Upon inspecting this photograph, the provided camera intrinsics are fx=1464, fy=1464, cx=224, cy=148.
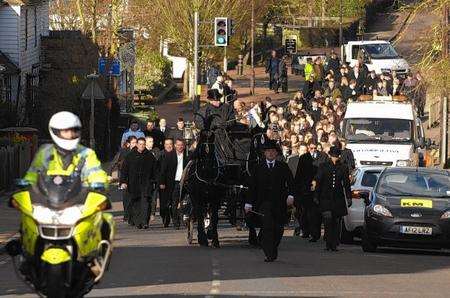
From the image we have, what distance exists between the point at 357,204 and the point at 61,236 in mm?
14770

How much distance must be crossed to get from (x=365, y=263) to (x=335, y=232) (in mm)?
2866

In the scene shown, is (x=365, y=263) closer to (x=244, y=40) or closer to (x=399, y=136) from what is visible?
(x=399, y=136)

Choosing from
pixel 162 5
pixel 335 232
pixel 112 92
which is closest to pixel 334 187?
pixel 335 232

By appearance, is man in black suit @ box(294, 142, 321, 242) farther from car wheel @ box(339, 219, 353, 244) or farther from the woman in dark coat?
the woman in dark coat

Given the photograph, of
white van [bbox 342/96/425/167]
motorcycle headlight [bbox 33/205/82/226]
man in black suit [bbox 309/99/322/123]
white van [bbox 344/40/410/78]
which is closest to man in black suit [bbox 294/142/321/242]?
white van [bbox 342/96/425/167]

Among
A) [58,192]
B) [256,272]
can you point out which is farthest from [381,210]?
[58,192]

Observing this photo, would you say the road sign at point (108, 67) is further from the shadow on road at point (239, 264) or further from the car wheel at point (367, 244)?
the car wheel at point (367, 244)

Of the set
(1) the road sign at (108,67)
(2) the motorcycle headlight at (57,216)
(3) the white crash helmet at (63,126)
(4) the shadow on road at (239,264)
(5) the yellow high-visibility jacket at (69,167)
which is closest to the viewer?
(2) the motorcycle headlight at (57,216)

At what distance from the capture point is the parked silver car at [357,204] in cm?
2628

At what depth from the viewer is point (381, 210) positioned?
23.7 m

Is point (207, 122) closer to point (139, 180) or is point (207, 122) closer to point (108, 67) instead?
point (139, 180)

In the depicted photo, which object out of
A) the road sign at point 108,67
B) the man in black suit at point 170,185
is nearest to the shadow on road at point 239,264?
the man in black suit at point 170,185

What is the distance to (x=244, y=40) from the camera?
3056 inches

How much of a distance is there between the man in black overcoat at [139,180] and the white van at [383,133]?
7.31 metres
